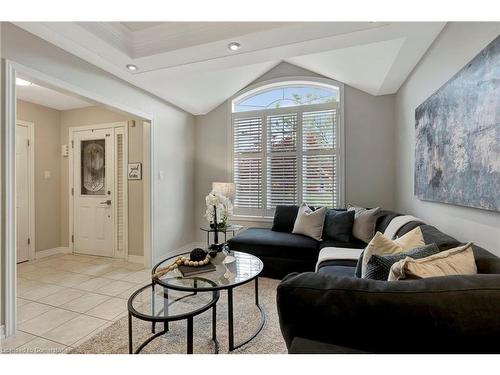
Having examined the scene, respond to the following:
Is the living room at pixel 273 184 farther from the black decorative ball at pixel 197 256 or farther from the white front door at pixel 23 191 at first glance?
the white front door at pixel 23 191

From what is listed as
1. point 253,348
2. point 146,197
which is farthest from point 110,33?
point 253,348

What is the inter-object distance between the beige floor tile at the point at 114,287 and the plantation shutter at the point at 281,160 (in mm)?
2393

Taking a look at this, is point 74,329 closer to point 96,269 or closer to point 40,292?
point 40,292

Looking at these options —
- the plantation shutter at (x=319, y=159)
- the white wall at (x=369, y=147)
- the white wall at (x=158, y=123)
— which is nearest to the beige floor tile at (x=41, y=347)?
the white wall at (x=158, y=123)

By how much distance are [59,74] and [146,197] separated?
71.3 inches

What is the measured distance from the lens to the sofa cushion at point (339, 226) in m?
3.13

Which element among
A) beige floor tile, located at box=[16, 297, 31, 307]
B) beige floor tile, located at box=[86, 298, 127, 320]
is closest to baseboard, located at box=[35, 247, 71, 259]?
beige floor tile, located at box=[16, 297, 31, 307]

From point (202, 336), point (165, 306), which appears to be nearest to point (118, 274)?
point (202, 336)

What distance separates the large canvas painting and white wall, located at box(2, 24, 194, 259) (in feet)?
10.8

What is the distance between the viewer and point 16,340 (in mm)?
1946

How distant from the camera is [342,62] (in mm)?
3277

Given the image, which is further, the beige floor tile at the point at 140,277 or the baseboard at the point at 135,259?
the baseboard at the point at 135,259

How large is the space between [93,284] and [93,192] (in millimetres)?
1821

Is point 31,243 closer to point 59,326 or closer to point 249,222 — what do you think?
point 59,326
